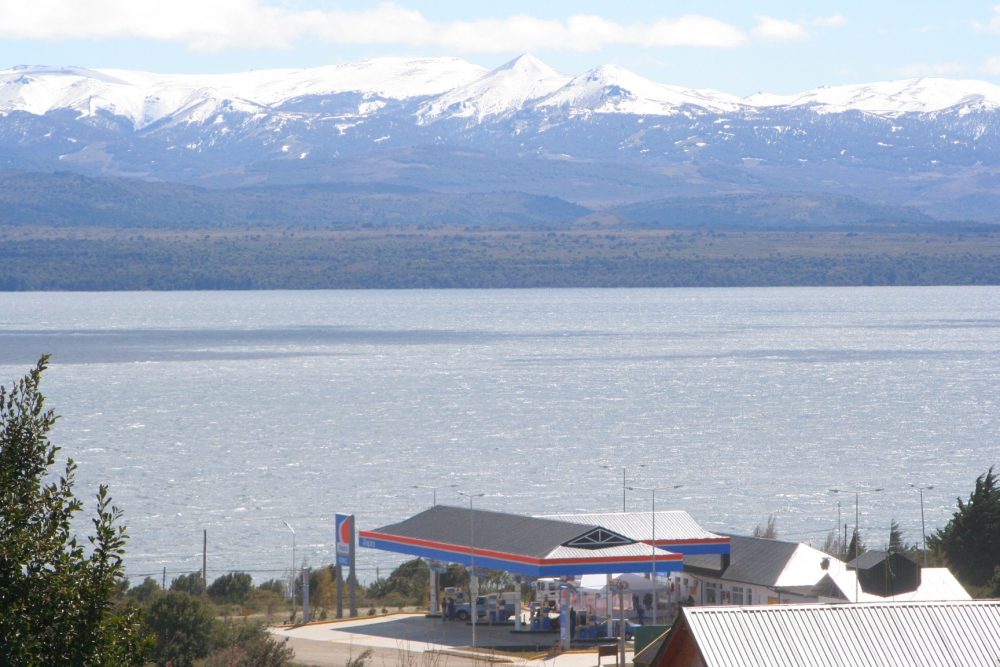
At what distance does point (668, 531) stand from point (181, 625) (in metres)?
10.8

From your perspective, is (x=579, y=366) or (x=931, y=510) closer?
(x=931, y=510)

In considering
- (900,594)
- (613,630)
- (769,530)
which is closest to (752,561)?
(613,630)

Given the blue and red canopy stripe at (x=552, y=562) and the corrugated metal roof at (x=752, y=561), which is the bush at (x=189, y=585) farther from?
the corrugated metal roof at (x=752, y=561)

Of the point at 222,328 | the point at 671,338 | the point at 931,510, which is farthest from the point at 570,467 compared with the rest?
the point at 222,328

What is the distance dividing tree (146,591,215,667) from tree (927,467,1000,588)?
55.5 feet

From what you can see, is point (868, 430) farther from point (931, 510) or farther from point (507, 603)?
point (507, 603)

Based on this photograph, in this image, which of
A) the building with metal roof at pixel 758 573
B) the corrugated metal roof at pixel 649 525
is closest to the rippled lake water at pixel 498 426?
the corrugated metal roof at pixel 649 525

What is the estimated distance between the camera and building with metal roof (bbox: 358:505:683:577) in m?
26.6

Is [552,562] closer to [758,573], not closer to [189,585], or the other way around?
[758,573]

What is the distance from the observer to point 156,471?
6431 cm

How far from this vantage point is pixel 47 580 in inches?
407

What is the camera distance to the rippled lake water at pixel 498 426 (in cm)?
5372

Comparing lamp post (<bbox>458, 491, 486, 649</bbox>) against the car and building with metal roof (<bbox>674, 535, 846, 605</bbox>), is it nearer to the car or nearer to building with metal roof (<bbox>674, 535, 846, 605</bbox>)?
the car

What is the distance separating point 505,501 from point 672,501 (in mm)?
6314
